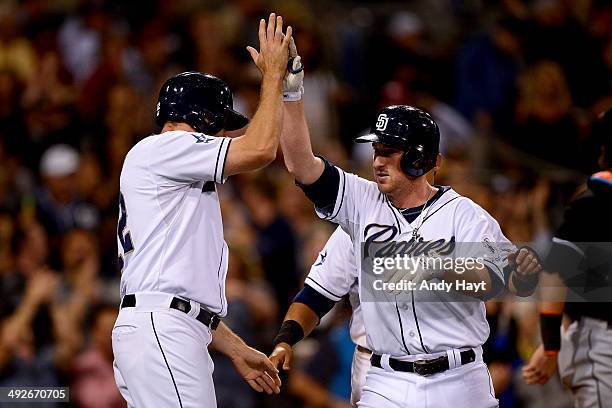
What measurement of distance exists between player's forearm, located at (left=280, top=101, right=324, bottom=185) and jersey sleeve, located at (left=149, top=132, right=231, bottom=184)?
439 millimetres

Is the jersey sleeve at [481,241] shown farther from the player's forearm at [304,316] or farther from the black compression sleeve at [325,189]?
the player's forearm at [304,316]

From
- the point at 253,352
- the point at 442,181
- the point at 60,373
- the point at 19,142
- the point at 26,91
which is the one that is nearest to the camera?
the point at 253,352

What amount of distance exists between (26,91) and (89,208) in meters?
1.94

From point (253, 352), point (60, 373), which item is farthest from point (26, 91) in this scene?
point (253, 352)

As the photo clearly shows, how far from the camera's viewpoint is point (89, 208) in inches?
340

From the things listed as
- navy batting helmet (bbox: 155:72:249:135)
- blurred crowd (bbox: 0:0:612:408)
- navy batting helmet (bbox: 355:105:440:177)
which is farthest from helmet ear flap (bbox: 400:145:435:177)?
blurred crowd (bbox: 0:0:612:408)

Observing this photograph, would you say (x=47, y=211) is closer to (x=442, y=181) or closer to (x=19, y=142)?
(x=19, y=142)

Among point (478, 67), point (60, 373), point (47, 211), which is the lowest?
point (60, 373)

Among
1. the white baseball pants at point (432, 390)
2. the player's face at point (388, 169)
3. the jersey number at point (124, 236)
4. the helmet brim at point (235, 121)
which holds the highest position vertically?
the helmet brim at point (235, 121)

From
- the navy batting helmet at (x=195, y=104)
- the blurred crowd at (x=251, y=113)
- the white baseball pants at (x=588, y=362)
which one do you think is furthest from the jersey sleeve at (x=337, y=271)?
the blurred crowd at (x=251, y=113)

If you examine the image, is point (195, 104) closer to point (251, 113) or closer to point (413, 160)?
point (413, 160)

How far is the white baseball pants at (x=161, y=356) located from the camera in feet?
14.3

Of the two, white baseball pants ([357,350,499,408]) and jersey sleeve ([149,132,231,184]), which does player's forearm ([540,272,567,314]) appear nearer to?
white baseball pants ([357,350,499,408])

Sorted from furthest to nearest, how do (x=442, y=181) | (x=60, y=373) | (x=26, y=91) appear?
(x=26, y=91) → (x=442, y=181) → (x=60, y=373)
